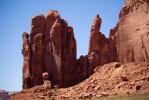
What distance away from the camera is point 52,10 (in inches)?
2864

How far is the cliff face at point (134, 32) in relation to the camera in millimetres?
40719

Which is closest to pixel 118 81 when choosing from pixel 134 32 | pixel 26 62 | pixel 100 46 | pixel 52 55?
pixel 134 32

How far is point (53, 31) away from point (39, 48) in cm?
450

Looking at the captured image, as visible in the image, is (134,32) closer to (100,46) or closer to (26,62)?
(26,62)

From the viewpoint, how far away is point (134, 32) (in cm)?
4203

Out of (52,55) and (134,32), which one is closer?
(134,32)

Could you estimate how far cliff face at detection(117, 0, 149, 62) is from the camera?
40719 millimetres

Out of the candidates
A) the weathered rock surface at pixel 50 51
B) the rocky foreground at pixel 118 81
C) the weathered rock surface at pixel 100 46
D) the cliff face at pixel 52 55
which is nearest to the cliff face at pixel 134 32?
the rocky foreground at pixel 118 81

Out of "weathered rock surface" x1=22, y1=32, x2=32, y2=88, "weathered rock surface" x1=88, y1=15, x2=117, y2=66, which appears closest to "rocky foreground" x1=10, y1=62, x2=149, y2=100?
"weathered rock surface" x1=22, y1=32, x2=32, y2=88

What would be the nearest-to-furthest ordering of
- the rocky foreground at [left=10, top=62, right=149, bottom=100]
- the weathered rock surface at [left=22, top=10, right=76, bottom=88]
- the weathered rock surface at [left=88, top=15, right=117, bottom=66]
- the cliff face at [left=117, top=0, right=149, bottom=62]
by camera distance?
the rocky foreground at [left=10, top=62, right=149, bottom=100], the cliff face at [left=117, top=0, right=149, bottom=62], the weathered rock surface at [left=22, top=10, right=76, bottom=88], the weathered rock surface at [left=88, top=15, right=117, bottom=66]

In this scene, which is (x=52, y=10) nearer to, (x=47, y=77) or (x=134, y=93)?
(x=47, y=77)

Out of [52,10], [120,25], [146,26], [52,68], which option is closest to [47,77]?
[52,68]

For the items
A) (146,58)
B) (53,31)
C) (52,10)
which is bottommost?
(146,58)

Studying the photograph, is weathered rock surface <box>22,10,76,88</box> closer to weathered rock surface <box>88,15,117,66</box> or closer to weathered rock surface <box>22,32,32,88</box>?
weathered rock surface <box>22,32,32,88</box>
